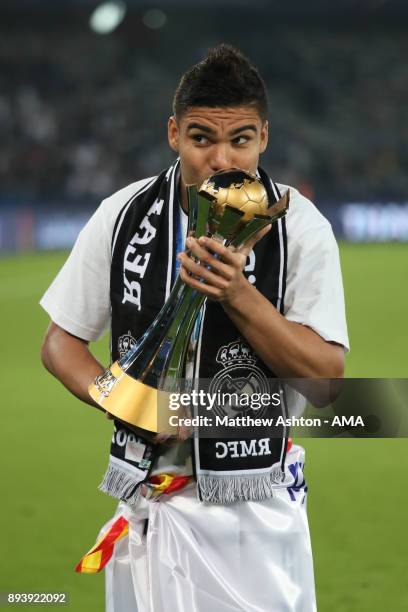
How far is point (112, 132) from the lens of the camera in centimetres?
2264

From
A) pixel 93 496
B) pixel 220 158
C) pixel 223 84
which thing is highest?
pixel 223 84

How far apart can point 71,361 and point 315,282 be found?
0.61m

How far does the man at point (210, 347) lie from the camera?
7.47 feet

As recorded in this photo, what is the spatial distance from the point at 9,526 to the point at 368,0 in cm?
2059

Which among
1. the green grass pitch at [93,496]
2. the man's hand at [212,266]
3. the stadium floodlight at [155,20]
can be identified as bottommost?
the green grass pitch at [93,496]

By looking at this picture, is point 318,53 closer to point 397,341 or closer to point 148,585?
point 397,341

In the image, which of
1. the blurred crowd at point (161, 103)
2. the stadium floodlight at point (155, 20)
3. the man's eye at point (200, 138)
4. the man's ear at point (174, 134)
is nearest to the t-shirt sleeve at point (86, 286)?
the man's ear at point (174, 134)

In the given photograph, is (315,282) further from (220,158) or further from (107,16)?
(107,16)

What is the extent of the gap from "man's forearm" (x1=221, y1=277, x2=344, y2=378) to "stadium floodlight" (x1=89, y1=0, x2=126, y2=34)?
70.5ft

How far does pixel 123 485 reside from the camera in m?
2.45

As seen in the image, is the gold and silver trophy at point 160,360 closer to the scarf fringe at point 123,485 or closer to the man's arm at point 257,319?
the man's arm at point 257,319

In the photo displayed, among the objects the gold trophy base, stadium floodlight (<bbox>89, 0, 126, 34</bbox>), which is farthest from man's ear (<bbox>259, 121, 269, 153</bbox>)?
stadium floodlight (<bbox>89, 0, 126, 34</bbox>)

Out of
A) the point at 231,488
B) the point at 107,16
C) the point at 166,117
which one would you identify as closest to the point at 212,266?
the point at 231,488

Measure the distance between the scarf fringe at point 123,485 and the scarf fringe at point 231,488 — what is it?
15cm
